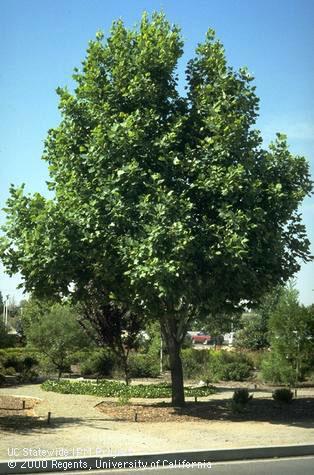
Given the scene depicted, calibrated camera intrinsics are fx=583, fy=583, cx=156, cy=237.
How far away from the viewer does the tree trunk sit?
15.0 m

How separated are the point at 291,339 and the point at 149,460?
14.9 meters

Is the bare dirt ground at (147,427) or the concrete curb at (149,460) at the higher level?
the bare dirt ground at (147,427)

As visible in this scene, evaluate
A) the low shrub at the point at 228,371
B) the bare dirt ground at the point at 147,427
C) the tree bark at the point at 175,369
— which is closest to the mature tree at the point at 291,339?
the low shrub at the point at 228,371

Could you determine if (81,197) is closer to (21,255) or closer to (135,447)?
(21,255)

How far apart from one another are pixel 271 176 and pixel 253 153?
81 centimetres

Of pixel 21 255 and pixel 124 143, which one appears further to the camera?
pixel 21 255

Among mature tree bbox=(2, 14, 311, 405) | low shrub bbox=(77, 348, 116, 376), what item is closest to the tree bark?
mature tree bbox=(2, 14, 311, 405)

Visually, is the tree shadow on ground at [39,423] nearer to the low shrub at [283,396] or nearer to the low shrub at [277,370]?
the low shrub at [283,396]

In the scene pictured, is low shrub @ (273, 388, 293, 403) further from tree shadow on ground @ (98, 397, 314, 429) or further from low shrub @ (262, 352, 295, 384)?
low shrub @ (262, 352, 295, 384)

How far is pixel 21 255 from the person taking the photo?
524 inches

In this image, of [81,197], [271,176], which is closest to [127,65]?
[81,197]

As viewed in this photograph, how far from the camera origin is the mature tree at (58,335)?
25.7m

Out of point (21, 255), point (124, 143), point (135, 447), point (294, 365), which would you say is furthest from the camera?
point (294, 365)

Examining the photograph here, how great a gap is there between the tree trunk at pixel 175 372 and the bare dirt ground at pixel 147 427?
34 cm
